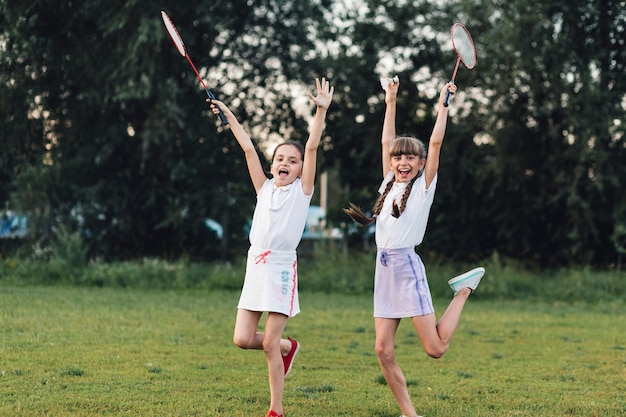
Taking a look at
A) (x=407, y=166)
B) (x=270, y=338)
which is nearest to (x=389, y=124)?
(x=407, y=166)

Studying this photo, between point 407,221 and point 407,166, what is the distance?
0.43 metres

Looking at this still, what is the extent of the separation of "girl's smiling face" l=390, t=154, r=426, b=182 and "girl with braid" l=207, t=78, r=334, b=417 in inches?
24.9

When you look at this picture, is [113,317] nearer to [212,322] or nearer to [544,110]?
[212,322]

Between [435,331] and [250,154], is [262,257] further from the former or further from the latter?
A: [435,331]

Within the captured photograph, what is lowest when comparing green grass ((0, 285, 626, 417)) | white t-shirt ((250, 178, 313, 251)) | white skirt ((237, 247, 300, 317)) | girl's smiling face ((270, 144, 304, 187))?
green grass ((0, 285, 626, 417))

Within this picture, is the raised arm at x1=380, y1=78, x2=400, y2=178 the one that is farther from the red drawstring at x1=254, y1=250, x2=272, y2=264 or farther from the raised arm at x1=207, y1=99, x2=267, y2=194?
the red drawstring at x1=254, y1=250, x2=272, y2=264

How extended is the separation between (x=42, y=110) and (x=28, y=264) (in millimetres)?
4199

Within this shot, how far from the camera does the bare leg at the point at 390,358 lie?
601 centimetres

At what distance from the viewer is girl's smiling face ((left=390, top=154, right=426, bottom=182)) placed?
623 cm

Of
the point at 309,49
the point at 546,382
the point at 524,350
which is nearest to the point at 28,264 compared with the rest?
the point at 309,49

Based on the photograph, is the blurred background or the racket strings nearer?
the racket strings

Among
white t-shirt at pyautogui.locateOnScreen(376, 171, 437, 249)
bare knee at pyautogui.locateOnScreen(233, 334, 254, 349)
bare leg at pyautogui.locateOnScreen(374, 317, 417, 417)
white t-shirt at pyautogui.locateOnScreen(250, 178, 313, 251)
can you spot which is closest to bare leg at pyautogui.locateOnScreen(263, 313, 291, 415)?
bare knee at pyautogui.locateOnScreen(233, 334, 254, 349)

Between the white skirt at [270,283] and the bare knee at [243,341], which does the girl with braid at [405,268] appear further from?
the bare knee at [243,341]

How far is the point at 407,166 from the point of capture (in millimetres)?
6227
